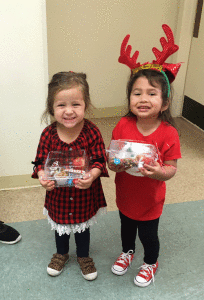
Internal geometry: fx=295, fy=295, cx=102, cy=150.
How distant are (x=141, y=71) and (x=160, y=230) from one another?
1.04 m

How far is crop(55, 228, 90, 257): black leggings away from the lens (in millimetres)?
1443

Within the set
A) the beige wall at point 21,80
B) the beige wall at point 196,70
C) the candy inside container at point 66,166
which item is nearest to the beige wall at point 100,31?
the beige wall at point 196,70

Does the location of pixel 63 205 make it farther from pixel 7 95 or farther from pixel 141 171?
pixel 7 95

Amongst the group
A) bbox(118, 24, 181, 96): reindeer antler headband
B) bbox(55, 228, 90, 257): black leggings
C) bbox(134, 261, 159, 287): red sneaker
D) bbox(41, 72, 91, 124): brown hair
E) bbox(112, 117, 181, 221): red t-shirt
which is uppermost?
bbox(118, 24, 181, 96): reindeer antler headband

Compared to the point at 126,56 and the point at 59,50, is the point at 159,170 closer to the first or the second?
the point at 126,56

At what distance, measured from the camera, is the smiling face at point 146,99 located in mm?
1170

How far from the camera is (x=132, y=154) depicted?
1.17 m

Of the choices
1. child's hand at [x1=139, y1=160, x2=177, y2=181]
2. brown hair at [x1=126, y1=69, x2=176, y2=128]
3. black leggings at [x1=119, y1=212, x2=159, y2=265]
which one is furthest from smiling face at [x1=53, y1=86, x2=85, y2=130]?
black leggings at [x1=119, y1=212, x2=159, y2=265]

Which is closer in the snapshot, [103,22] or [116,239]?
[116,239]

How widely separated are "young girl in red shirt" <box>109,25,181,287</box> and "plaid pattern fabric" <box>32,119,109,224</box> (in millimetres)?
98

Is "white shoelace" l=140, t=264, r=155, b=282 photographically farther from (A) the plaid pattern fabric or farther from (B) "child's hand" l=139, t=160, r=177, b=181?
Answer: (B) "child's hand" l=139, t=160, r=177, b=181

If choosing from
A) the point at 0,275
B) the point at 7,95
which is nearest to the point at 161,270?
the point at 0,275

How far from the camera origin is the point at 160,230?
1818 mm

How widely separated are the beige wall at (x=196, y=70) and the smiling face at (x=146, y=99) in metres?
2.20
